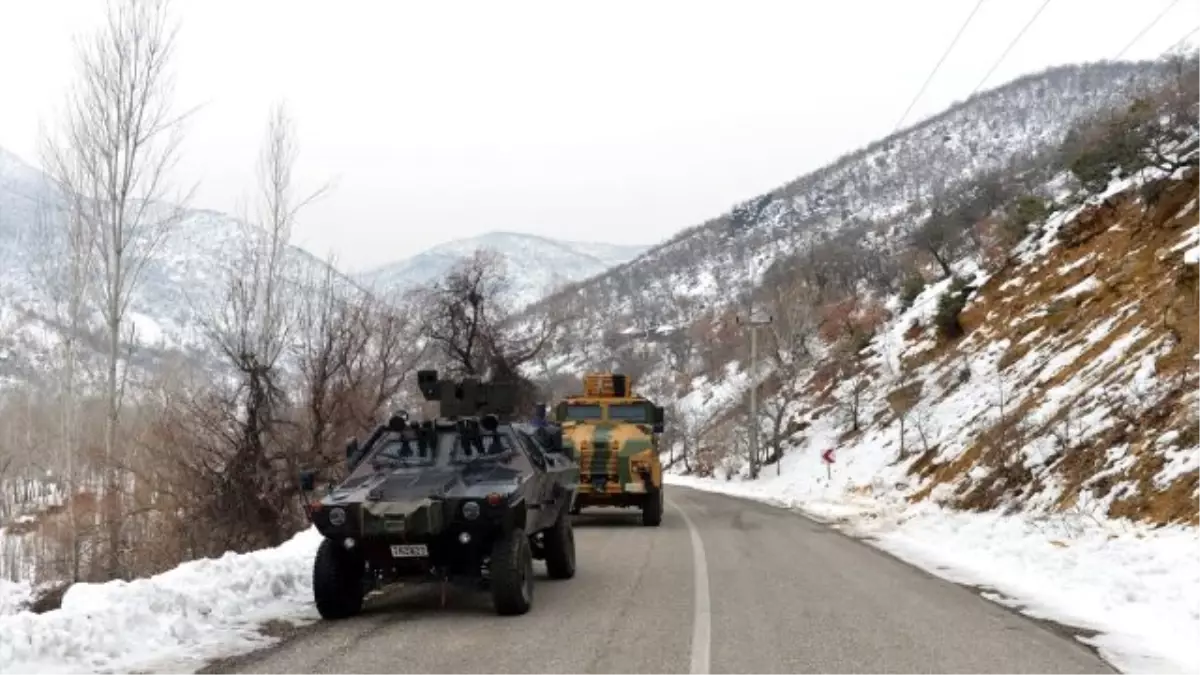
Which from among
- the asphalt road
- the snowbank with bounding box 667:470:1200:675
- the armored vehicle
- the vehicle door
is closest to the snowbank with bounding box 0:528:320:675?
the asphalt road

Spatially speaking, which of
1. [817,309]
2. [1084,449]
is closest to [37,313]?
[1084,449]

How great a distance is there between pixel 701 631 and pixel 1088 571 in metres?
5.24

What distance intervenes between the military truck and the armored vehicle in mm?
8207

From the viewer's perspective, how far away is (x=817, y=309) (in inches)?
2813

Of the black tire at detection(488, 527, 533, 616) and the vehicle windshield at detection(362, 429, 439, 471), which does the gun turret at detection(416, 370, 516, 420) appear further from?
the black tire at detection(488, 527, 533, 616)

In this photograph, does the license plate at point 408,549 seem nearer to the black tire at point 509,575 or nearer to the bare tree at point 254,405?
the black tire at point 509,575

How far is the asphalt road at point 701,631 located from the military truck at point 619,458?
6.18 m

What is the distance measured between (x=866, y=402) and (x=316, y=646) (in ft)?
124

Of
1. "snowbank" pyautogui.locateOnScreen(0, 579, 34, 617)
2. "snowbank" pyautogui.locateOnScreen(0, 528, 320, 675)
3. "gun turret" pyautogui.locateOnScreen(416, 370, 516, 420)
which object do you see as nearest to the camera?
"snowbank" pyautogui.locateOnScreen(0, 528, 320, 675)

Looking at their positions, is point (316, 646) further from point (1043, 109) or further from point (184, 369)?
point (1043, 109)

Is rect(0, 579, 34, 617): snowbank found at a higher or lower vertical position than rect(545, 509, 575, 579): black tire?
lower

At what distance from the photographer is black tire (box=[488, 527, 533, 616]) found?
339 inches

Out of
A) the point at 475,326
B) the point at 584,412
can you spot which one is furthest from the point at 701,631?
the point at 475,326

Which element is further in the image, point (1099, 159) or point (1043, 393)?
point (1099, 159)
